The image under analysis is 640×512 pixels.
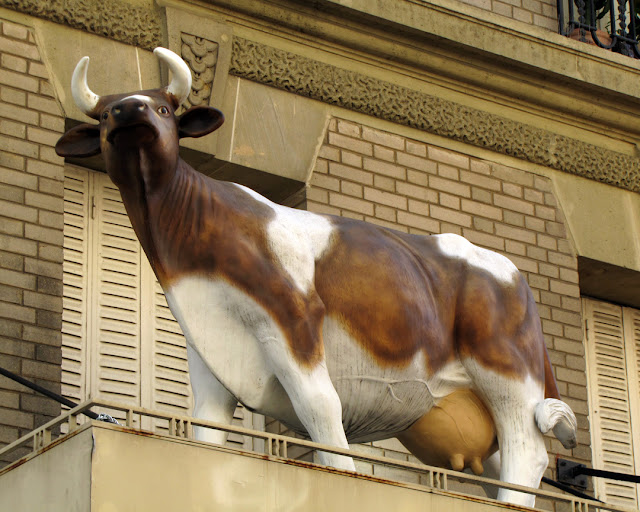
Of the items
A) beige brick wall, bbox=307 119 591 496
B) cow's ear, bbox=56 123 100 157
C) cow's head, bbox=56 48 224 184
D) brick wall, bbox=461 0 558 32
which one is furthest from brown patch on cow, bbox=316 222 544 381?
brick wall, bbox=461 0 558 32

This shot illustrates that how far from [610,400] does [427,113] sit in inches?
126

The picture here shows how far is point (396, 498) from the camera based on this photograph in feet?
33.8

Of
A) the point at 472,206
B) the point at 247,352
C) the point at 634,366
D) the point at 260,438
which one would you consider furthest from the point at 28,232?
the point at 634,366

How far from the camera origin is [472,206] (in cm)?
1619

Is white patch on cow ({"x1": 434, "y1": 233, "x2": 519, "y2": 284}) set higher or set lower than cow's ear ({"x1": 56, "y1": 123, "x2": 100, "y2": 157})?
lower

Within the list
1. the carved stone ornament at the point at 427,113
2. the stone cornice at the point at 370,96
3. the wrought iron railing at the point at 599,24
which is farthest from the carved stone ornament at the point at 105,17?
the wrought iron railing at the point at 599,24

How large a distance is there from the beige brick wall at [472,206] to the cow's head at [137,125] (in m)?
4.16

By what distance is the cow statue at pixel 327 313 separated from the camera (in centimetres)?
1066

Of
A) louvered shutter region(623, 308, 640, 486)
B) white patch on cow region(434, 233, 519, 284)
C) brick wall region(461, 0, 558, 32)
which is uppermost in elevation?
brick wall region(461, 0, 558, 32)

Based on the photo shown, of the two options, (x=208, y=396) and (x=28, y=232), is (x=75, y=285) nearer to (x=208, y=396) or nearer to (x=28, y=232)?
(x=28, y=232)

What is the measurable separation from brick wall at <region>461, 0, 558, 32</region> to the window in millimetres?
4294

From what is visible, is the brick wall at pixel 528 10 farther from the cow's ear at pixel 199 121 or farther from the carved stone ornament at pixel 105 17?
the cow's ear at pixel 199 121

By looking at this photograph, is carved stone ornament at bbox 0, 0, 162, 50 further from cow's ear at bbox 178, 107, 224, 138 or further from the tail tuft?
the tail tuft

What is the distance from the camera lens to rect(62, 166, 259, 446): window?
13.9 m
